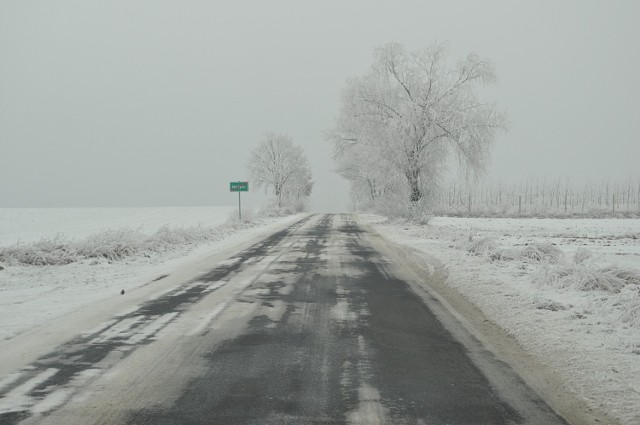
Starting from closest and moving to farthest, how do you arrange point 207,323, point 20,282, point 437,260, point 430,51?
1. point 207,323
2. point 20,282
3. point 437,260
4. point 430,51

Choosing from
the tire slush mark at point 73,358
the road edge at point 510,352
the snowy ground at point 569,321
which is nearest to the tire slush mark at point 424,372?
the road edge at point 510,352

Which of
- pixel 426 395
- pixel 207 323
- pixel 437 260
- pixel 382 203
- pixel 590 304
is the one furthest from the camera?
pixel 382 203

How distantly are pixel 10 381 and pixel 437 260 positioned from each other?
9.61 m

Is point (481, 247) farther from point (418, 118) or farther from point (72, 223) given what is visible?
point (72, 223)

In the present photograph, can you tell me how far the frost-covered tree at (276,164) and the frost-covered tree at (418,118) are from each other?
34.3m

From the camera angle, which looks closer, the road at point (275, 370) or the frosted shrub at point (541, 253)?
the road at point (275, 370)

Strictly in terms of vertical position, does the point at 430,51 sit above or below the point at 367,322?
above

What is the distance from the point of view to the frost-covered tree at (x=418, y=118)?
87.4ft

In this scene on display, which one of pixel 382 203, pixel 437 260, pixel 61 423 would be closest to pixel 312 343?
pixel 61 423

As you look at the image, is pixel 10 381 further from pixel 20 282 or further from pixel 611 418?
pixel 20 282

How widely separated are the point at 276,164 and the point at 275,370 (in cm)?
5980

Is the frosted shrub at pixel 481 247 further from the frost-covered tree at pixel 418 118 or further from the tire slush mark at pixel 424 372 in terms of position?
the frost-covered tree at pixel 418 118

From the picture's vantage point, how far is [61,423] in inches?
123

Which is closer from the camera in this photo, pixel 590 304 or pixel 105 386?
pixel 105 386
